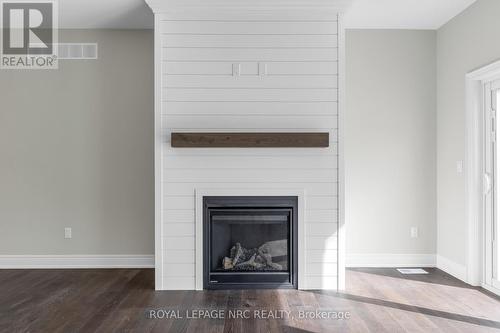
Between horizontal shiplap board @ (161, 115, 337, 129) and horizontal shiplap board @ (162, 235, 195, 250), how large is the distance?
1.01 metres

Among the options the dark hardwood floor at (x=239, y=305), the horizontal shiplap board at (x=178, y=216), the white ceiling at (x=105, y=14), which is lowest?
the dark hardwood floor at (x=239, y=305)

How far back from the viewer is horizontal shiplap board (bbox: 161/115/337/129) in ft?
11.9

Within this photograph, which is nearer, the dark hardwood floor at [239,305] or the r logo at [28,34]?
the dark hardwood floor at [239,305]

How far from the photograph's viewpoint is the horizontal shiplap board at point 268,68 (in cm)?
362

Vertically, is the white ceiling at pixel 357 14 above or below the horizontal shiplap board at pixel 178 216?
above

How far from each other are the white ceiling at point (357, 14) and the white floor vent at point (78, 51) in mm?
196

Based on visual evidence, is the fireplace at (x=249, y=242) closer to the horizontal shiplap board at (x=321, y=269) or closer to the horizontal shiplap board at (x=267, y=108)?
the horizontal shiplap board at (x=321, y=269)

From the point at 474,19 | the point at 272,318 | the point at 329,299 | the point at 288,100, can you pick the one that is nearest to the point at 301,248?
the point at 329,299

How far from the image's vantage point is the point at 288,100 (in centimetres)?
364

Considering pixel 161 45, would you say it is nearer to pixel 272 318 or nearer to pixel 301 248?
pixel 301 248

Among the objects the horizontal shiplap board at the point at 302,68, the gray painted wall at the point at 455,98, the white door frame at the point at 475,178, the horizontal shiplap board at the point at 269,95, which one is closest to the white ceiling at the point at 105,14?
the horizontal shiplap board at the point at 269,95

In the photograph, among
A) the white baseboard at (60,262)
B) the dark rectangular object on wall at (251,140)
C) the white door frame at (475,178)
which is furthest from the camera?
the white baseboard at (60,262)

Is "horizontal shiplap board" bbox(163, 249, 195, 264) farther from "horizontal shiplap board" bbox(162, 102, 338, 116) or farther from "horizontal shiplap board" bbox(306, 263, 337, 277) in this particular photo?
"horizontal shiplap board" bbox(162, 102, 338, 116)

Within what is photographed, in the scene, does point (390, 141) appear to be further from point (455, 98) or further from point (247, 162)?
point (247, 162)
